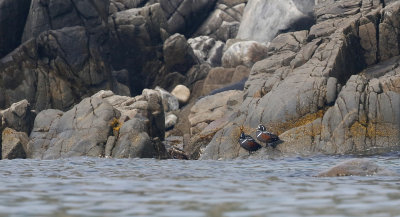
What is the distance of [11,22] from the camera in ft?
132

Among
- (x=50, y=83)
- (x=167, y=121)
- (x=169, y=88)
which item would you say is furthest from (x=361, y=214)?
(x=169, y=88)

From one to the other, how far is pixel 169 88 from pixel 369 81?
69.0 feet

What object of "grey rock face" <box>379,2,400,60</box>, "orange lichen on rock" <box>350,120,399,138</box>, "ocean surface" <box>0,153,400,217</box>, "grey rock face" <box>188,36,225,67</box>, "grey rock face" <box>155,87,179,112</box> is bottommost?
"ocean surface" <box>0,153,400,217</box>

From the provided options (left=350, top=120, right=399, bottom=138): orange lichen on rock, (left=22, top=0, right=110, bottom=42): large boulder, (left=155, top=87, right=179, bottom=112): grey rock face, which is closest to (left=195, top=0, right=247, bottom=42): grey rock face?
(left=155, top=87, right=179, bottom=112): grey rock face

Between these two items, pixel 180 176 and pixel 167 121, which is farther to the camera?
pixel 167 121

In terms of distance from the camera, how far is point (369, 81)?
27.0 metres

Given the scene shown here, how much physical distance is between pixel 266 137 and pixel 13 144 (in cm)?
1091

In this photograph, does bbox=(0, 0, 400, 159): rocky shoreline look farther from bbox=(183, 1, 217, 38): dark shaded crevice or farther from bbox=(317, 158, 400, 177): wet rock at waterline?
bbox=(317, 158, 400, 177): wet rock at waterline

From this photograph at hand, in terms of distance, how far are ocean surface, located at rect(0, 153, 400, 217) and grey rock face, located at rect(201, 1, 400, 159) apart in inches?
285

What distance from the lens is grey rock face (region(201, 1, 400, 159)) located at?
82.1 ft

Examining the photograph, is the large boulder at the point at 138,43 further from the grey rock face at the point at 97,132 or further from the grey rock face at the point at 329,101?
the grey rock face at the point at 329,101

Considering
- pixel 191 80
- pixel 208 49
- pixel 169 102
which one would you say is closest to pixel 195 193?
pixel 169 102

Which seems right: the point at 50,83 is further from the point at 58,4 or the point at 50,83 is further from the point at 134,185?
the point at 134,185

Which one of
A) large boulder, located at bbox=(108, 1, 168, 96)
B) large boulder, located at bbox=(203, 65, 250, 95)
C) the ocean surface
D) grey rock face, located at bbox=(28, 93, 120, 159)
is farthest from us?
large boulder, located at bbox=(108, 1, 168, 96)
